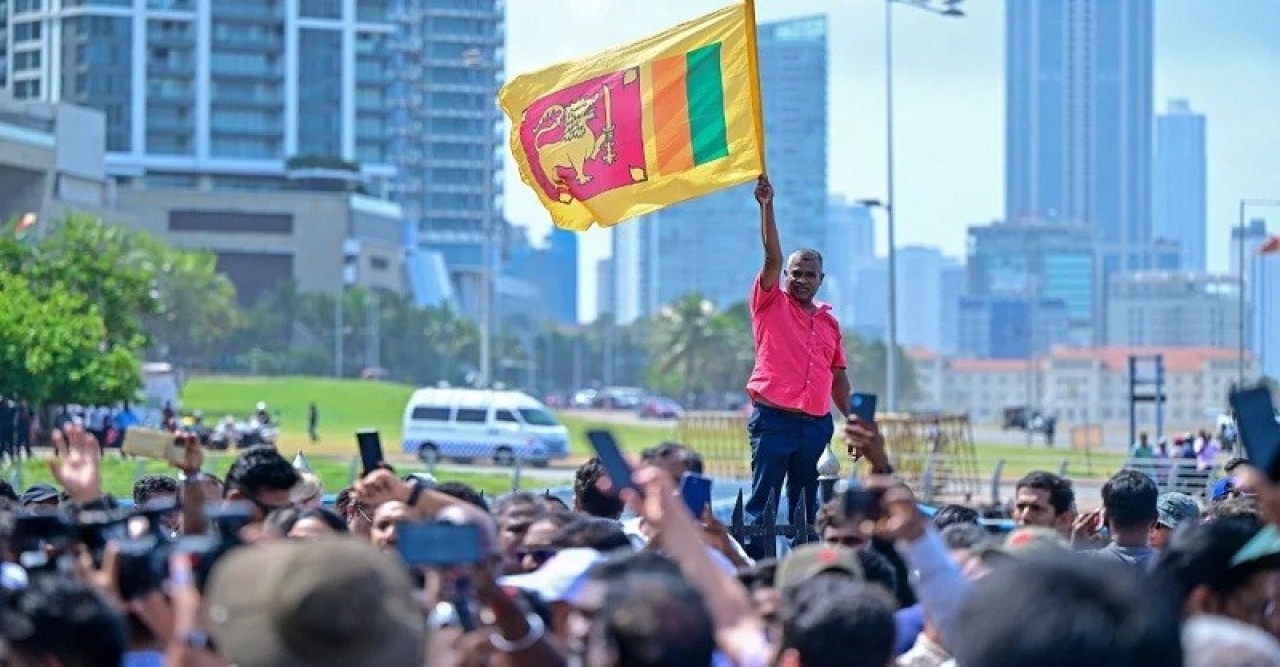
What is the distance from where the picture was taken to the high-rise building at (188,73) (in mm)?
159625

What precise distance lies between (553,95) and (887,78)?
126ft

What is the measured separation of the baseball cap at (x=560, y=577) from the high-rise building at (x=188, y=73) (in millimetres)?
152135

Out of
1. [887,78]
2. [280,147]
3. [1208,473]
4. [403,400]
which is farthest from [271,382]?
[1208,473]

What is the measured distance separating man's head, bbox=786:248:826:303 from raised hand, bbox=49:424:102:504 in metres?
4.86

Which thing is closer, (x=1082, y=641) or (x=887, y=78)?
(x=1082, y=641)

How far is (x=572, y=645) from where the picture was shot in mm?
5711

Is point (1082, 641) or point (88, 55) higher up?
point (88, 55)

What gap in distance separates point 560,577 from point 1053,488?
3.44 meters

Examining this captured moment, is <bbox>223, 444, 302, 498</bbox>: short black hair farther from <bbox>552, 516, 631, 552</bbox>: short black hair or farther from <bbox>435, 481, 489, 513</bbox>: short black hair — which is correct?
<bbox>552, 516, 631, 552</bbox>: short black hair

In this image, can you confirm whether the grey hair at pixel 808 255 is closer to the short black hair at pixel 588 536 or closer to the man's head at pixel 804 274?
the man's head at pixel 804 274

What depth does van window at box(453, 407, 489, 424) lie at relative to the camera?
61.2 metres

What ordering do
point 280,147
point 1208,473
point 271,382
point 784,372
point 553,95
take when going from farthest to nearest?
point 280,147 < point 271,382 < point 1208,473 < point 553,95 < point 784,372

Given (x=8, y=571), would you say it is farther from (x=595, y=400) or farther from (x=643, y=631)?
(x=595, y=400)

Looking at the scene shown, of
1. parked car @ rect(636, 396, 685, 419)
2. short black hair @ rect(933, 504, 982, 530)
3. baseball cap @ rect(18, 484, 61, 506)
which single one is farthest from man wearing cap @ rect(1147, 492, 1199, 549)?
parked car @ rect(636, 396, 685, 419)
